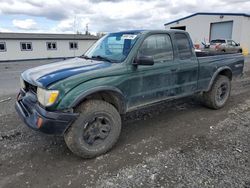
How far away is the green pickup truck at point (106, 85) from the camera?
2.95 metres

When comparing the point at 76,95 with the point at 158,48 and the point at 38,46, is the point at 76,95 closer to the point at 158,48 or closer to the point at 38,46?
A: the point at 158,48

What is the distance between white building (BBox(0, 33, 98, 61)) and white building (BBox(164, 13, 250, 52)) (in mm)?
17089

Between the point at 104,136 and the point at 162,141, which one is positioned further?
the point at 162,141

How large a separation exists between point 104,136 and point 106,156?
306mm

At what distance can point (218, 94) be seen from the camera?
5.38 metres

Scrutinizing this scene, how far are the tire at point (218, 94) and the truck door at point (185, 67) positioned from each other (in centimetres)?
73

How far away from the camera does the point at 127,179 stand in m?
2.78

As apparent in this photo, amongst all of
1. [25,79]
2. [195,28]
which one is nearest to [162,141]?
[25,79]

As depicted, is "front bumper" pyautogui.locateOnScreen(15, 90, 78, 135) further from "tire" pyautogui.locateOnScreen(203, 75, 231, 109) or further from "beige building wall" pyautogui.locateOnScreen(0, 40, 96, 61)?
"beige building wall" pyautogui.locateOnScreen(0, 40, 96, 61)

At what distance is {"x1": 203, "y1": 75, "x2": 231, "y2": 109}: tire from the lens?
5.22 m

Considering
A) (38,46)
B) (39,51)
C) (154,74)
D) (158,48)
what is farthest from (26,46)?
(154,74)

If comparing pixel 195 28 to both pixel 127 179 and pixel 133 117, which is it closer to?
pixel 133 117

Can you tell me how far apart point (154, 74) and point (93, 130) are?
57.3 inches

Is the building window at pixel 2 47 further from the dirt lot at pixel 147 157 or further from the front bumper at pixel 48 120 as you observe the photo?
the front bumper at pixel 48 120
